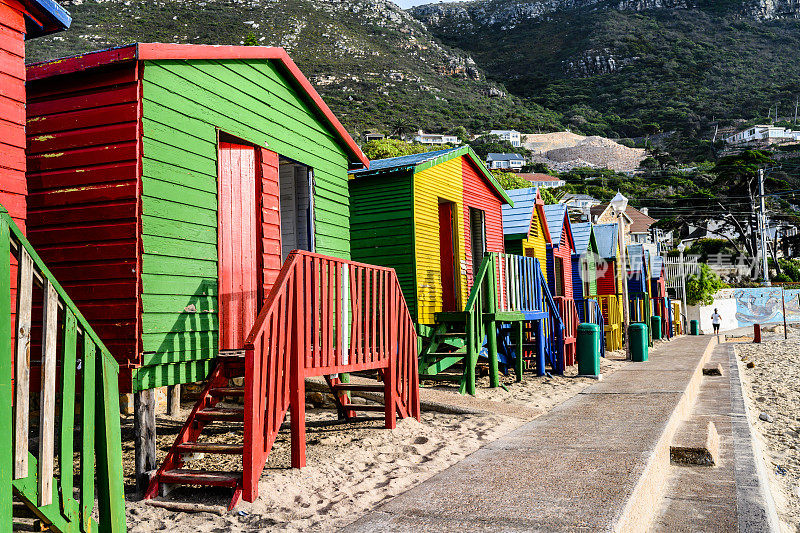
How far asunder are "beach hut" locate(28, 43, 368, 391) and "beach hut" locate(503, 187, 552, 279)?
42.6 ft

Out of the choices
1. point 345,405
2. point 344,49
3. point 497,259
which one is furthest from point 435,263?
point 344,49

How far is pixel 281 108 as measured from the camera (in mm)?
8250

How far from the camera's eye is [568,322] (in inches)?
599

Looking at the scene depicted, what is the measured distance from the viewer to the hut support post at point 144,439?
5538 mm

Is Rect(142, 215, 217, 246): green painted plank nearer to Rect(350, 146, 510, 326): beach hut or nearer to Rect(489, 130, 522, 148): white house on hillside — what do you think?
Rect(350, 146, 510, 326): beach hut

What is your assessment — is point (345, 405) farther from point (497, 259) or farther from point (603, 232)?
point (603, 232)

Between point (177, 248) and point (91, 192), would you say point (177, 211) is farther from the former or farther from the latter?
point (91, 192)

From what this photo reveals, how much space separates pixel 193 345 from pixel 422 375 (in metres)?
5.55

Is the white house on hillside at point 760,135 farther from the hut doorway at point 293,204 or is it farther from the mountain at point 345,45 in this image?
the hut doorway at point 293,204

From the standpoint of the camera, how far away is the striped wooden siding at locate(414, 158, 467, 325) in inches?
480

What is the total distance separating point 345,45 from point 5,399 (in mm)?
111099

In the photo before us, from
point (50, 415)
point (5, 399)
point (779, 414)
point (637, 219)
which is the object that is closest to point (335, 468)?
point (50, 415)

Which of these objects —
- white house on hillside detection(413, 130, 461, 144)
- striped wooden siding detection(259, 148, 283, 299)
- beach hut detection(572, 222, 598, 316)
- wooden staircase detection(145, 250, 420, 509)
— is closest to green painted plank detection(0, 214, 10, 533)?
wooden staircase detection(145, 250, 420, 509)

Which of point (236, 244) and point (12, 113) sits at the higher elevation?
point (12, 113)
